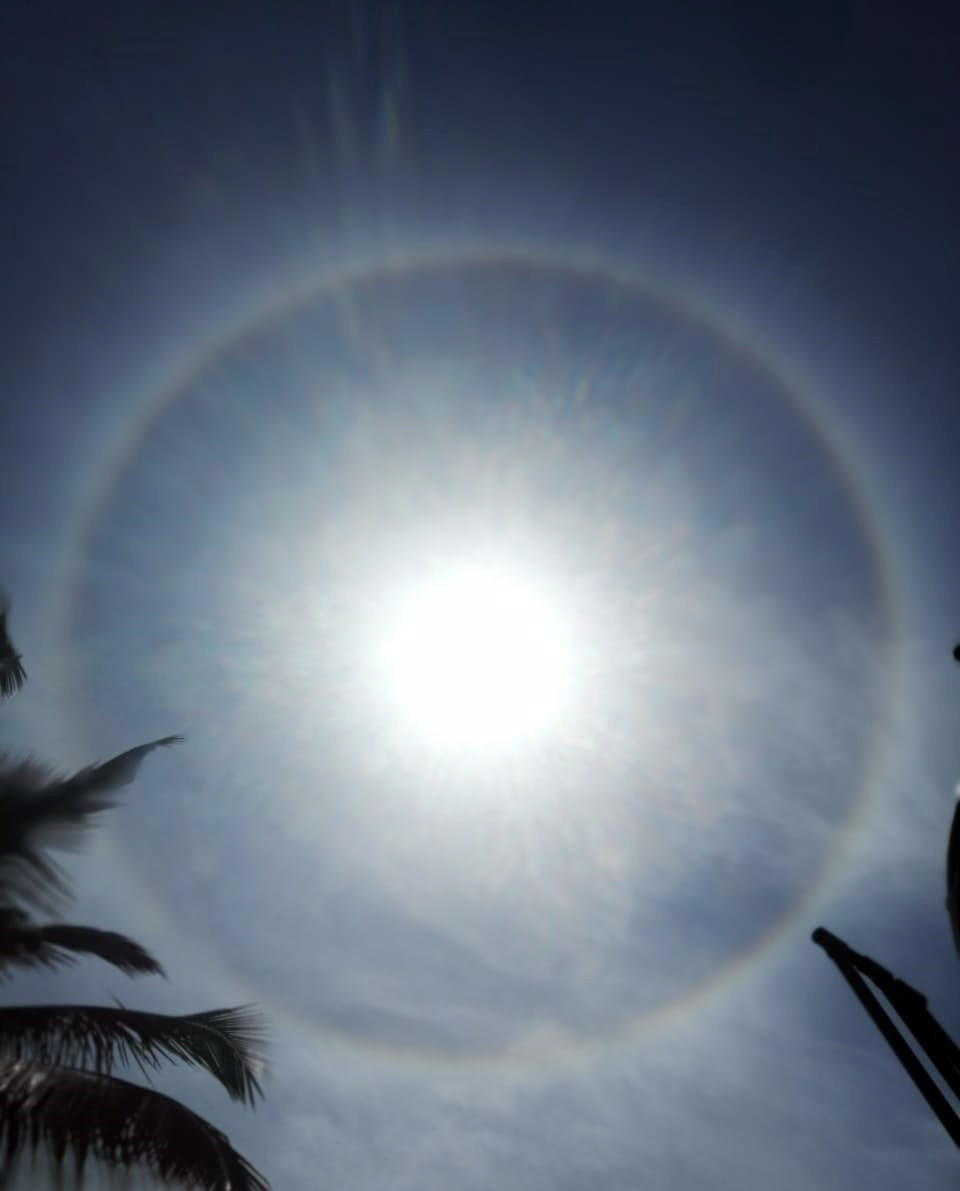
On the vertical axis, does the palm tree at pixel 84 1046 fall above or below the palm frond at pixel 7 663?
below

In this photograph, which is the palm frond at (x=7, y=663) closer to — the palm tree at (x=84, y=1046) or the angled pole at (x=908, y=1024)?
the palm tree at (x=84, y=1046)

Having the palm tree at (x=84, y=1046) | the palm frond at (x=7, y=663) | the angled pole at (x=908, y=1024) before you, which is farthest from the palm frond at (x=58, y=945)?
the angled pole at (x=908, y=1024)

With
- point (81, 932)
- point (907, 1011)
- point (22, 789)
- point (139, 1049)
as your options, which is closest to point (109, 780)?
point (22, 789)

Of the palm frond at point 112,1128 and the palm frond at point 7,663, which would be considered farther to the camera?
the palm frond at point 7,663

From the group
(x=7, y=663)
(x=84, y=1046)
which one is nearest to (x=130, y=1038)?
(x=84, y=1046)

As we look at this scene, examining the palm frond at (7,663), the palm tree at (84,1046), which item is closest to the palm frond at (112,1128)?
the palm tree at (84,1046)

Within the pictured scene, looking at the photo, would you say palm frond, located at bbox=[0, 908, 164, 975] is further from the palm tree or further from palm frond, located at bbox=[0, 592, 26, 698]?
palm frond, located at bbox=[0, 592, 26, 698]

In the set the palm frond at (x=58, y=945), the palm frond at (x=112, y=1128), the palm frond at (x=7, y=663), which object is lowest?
the palm frond at (x=112, y=1128)
